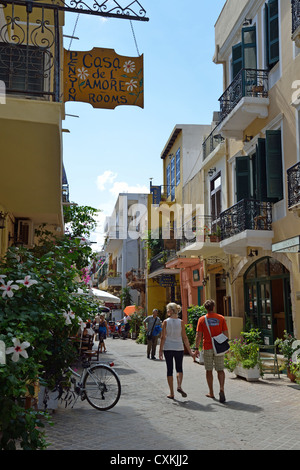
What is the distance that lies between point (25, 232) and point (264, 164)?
21.6 feet

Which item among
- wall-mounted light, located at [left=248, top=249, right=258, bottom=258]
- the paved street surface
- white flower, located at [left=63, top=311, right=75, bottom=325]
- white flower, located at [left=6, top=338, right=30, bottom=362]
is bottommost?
the paved street surface

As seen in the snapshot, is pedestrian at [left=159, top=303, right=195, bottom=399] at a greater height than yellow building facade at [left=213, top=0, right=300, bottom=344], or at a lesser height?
lesser

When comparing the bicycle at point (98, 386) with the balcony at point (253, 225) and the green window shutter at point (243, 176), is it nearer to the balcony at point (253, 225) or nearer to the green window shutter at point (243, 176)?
the balcony at point (253, 225)

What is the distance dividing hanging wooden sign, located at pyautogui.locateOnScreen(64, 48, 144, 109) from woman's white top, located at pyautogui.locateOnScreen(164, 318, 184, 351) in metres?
4.03

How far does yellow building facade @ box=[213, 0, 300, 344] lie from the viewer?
12148 mm

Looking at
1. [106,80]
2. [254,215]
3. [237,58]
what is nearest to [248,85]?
[237,58]

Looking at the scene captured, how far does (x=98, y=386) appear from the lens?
7930mm

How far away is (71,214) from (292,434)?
40.6ft

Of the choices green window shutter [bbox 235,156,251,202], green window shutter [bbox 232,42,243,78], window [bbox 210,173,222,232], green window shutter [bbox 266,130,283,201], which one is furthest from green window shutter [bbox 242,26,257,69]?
window [bbox 210,173,222,232]

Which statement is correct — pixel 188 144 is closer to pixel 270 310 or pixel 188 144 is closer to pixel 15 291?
pixel 270 310

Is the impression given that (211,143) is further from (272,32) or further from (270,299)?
(270,299)

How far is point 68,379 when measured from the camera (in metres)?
6.94

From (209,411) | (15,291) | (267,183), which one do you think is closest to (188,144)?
(267,183)

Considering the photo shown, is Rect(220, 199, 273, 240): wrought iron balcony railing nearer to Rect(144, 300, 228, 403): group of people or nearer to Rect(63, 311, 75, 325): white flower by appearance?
Rect(144, 300, 228, 403): group of people
